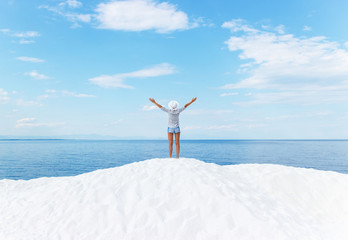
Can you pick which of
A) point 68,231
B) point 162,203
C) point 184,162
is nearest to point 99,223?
point 68,231

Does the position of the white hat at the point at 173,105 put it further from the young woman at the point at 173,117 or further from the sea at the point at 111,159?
the sea at the point at 111,159

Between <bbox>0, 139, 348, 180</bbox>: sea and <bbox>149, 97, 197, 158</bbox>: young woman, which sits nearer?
<bbox>149, 97, 197, 158</bbox>: young woman

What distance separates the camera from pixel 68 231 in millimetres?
6562

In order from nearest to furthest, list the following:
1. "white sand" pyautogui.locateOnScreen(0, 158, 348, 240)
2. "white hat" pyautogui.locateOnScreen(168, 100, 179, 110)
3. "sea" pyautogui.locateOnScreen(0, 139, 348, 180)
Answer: "white sand" pyautogui.locateOnScreen(0, 158, 348, 240) → "white hat" pyautogui.locateOnScreen(168, 100, 179, 110) → "sea" pyautogui.locateOnScreen(0, 139, 348, 180)

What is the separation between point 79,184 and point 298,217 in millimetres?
7075

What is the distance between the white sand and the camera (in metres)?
6.42

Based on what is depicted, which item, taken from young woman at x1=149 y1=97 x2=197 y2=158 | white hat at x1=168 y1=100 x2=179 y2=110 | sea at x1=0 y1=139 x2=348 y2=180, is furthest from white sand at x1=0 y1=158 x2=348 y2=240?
sea at x1=0 y1=139 x2=348 y2=180

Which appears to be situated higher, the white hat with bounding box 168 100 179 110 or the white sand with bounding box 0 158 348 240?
the white hat with bounding box 168 100 179 110

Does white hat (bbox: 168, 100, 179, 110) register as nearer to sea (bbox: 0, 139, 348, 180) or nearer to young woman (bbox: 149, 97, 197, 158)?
young woman (bbox: 149, 97, 197, 158)

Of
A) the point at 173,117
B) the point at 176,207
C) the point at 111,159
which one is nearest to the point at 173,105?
the point at 173,117

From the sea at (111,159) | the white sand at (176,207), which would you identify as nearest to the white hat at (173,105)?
the white sand at (176,207)

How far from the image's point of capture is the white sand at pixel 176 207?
6.42 metres

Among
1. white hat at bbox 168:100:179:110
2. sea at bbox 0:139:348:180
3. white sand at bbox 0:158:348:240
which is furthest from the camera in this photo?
sea at bbox 0:139:348:180

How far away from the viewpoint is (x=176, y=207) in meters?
7.00
